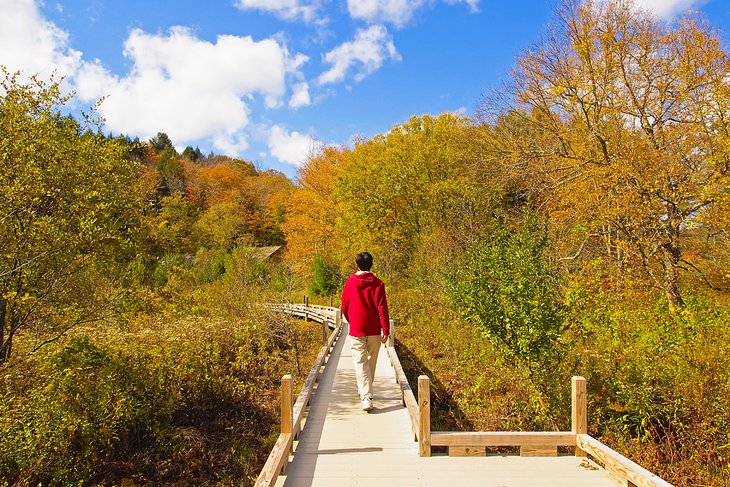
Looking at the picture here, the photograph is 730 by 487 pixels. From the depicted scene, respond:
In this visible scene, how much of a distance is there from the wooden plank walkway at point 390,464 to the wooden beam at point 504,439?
0.50ft

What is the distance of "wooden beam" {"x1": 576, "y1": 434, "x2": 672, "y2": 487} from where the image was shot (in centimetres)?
365

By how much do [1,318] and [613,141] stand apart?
Result: 14.7 m

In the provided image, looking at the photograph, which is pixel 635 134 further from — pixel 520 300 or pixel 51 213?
Result: pixel 51 213

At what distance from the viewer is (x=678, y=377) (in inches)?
242

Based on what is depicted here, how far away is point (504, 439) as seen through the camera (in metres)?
4.68

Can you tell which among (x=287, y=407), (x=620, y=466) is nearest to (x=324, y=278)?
(x=287, y=407)

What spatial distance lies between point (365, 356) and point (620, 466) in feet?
9.79

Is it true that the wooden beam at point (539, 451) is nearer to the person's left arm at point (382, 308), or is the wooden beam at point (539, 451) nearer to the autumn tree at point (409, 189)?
the person's left arm at point (382, 308)

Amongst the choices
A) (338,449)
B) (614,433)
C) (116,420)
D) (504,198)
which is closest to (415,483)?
(338,449)

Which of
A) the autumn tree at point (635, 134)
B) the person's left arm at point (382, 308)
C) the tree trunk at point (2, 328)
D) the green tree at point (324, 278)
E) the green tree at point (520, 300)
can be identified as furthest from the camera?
the green tree at point (324, 278)

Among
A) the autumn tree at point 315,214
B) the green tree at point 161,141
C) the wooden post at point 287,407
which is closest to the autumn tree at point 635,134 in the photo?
the wooden post at point 287,407

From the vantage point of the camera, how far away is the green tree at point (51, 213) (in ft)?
21.1

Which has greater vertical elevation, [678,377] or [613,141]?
[613,141]

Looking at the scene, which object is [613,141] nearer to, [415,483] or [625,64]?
[625,64]
